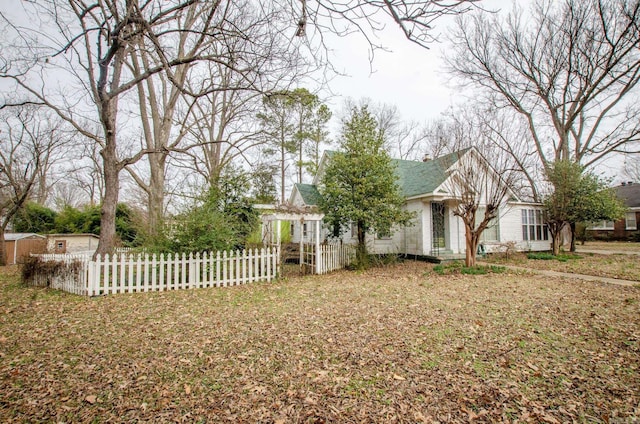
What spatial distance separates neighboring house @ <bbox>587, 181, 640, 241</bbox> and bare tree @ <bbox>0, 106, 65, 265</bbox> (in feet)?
129

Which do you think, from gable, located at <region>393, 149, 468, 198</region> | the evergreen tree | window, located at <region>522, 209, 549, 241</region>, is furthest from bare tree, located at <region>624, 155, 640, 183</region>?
the evergreen tree

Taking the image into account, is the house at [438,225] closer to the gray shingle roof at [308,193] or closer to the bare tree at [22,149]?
the gray shingle roof at [308,193]

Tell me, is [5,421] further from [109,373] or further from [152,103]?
[152,103]

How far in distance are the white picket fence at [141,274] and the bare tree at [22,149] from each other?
10653 millimetres

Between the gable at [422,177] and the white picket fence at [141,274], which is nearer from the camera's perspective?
the white picket fence at [141,274]

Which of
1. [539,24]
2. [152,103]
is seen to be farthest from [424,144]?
[152,103]

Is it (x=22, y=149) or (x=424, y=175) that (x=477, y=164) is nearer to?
(x=424, y=175)

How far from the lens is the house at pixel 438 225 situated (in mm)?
12977

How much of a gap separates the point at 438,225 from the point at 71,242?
2155cm

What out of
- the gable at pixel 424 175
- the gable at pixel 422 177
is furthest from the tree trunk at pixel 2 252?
the gable at pixel 424 175

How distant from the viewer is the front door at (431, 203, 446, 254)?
13.5 meters

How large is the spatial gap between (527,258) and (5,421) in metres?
16.7

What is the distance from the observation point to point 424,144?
2650 cm

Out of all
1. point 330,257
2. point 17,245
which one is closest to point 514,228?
point 330,257
